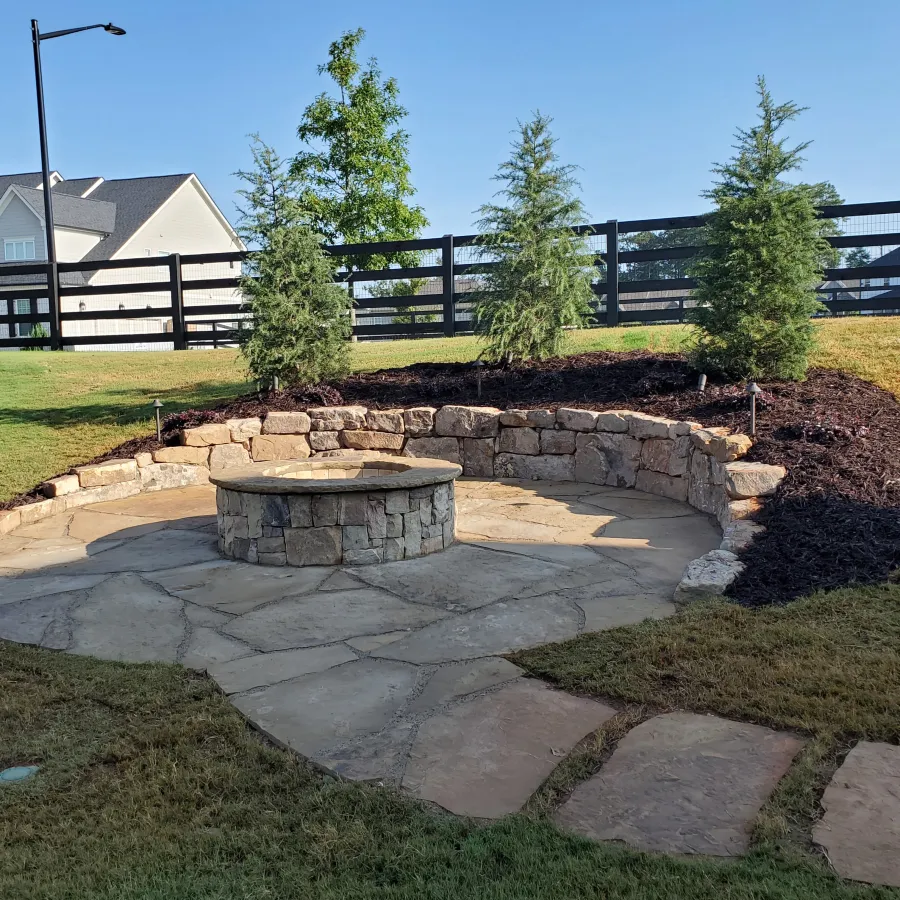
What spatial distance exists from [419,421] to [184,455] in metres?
2.31

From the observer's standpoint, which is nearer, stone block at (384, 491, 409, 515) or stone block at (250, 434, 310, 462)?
stone block at (384, 491, 409, 515)

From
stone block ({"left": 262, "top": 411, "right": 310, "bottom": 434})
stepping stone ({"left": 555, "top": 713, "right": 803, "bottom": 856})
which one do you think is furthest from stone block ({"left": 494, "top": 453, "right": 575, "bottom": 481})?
stepping stone ({"left": 555, "top": 713, "right": 803, "bottom": 856})

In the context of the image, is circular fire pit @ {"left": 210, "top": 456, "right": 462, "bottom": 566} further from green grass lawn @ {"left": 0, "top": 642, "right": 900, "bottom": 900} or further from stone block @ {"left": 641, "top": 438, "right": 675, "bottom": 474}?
stone block @ {"left": 641, "top": 438, "right": 675, "bottom": 474}

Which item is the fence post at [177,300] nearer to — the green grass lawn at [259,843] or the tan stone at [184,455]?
the tan stone at [184,455]

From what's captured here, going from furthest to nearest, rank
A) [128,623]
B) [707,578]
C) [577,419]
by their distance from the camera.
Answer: [577,419] → [707,578] → [128,623]

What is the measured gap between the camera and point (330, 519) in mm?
4750

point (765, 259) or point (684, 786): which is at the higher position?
point (765, 259)

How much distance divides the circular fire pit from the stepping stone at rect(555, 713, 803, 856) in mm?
2463

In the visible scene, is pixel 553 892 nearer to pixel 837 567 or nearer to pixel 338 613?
pixel 338 613

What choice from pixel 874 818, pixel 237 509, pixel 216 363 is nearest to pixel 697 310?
pixel 237 509

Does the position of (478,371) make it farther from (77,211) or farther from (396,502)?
(77,211)

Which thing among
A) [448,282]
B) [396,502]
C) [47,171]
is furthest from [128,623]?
[47,171]

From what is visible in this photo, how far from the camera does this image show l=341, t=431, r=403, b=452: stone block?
8.15 meters

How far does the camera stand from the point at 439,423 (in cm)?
800
